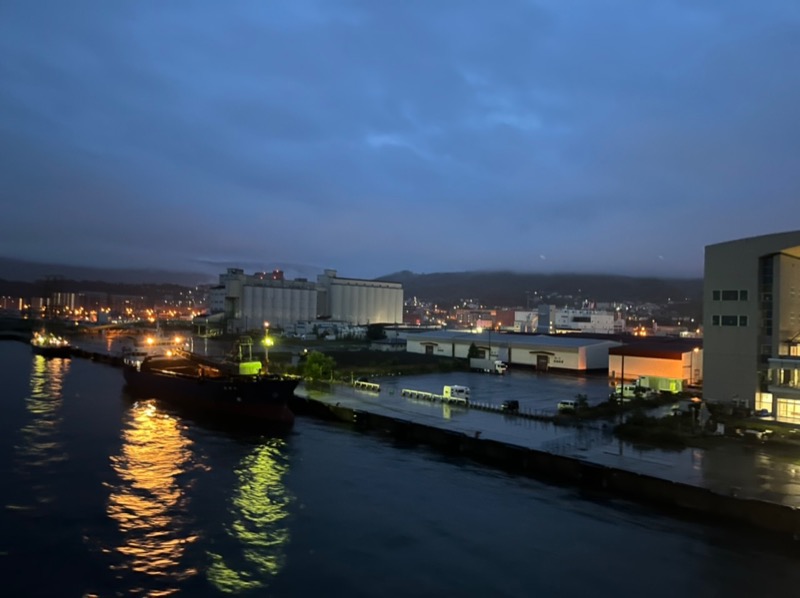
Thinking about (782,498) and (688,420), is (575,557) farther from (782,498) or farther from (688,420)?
(688,420)

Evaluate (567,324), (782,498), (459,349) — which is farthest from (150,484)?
(567,324)

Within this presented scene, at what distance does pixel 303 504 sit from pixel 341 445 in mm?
3709

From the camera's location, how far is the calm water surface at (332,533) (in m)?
6.36

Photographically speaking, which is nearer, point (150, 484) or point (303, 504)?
point (303, 504)

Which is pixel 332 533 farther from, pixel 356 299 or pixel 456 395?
pixel 356 299

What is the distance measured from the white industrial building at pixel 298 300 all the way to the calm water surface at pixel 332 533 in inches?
1587

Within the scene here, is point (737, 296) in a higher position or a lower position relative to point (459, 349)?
higher

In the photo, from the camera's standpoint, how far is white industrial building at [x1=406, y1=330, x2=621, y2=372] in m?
25.1

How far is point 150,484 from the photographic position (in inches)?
379

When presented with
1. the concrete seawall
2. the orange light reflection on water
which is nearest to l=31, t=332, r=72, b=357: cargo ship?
the orange light reflection on water

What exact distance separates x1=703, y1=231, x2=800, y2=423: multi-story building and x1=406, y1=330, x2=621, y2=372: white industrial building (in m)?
10.4

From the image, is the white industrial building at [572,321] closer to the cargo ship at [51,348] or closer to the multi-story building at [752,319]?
the multi-story building at [752,319]

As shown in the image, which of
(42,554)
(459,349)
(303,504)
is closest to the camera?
(42,554)

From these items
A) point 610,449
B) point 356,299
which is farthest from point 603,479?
point 356,299
